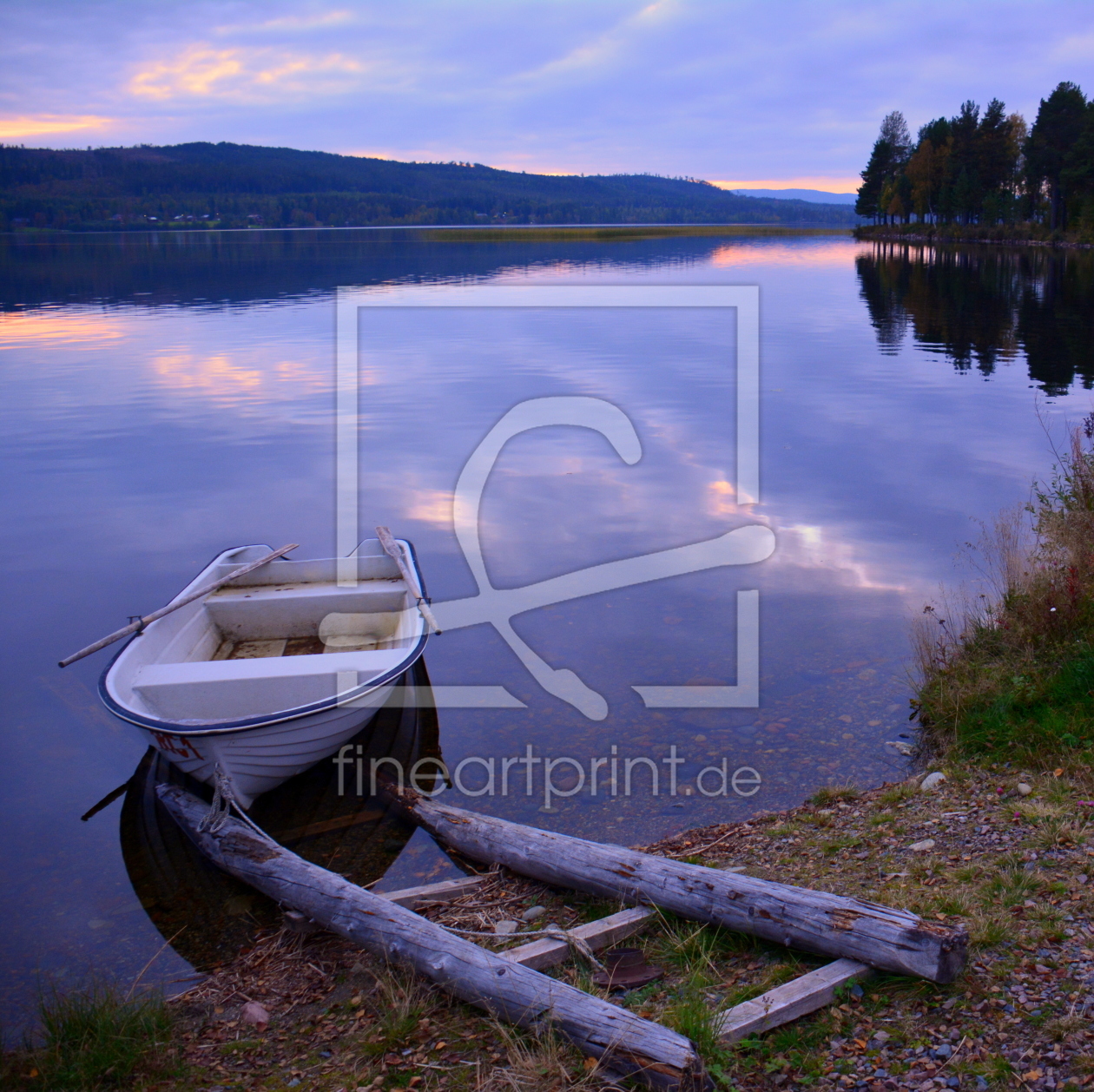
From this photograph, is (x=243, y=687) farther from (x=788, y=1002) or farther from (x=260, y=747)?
(x=788, y=1002)

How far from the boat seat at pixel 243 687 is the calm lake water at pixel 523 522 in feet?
2.53

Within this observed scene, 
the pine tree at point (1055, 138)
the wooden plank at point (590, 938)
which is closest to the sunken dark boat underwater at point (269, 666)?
the wooden plank at point (590, 938)

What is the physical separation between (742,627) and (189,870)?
5589 mm

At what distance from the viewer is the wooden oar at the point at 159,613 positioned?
7754mm

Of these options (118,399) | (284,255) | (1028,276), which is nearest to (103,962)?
(118,399)

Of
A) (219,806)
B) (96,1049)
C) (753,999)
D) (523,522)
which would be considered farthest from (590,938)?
(523,522)

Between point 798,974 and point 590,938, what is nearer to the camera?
point 798,974

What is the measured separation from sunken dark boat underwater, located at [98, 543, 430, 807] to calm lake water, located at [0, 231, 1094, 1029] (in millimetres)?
674

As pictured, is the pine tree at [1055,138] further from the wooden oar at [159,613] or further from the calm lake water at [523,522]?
the wooden oar at [159,613]

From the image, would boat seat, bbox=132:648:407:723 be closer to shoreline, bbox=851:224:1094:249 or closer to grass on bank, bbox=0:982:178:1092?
grass on bank, bbox=0:982:178:1092

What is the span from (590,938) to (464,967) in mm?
655

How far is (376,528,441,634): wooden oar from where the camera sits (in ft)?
27.0

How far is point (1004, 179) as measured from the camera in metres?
90.6

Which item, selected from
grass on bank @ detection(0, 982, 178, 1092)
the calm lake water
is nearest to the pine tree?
the calm lake water
